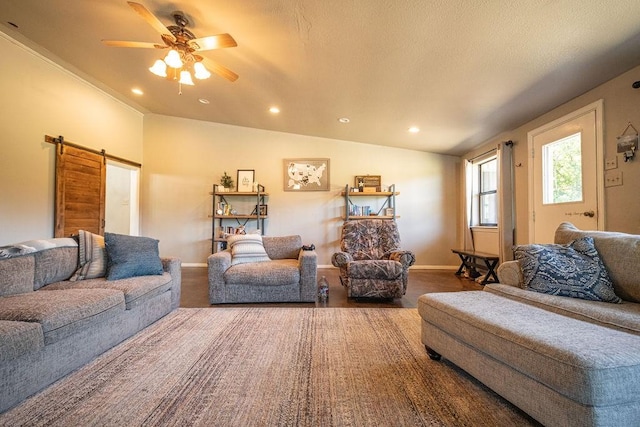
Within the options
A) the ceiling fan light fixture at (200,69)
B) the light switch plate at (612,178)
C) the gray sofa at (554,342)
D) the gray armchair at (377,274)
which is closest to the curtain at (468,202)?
the gray armchair at (377,274)

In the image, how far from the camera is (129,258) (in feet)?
7.84

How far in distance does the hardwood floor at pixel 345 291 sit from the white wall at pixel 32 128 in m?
2.05

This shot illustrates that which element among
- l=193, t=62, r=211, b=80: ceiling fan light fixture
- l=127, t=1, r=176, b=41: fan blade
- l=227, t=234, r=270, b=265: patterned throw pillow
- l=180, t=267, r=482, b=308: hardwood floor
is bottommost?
l=180, t=267, r=482, b=308: hardwood floor

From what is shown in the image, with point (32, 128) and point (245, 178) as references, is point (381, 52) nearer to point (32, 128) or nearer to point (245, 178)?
point (245, 178)

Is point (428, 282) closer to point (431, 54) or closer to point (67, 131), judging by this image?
point (431, 54)

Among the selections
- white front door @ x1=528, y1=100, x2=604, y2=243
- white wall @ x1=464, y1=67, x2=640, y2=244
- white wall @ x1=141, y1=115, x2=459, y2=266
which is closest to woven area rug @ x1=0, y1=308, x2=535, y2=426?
white wall @ x1=464, y1=67, x2=640, y2=244

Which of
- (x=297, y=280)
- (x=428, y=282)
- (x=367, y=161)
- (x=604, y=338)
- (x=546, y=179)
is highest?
(x=367, y=161)

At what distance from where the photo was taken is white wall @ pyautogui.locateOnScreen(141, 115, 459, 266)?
522 cm

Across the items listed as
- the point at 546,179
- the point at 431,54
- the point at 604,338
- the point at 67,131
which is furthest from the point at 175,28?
the point at 546,179

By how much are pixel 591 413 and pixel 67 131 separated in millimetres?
5824

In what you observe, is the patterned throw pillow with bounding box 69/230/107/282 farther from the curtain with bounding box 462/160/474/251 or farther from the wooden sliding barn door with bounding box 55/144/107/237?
the curtain with bounding box 462/160/474/251

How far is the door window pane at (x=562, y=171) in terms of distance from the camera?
9.26 ft

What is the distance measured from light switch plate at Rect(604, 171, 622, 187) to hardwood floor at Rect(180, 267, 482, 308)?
1.91 meters

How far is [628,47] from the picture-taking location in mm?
2010
